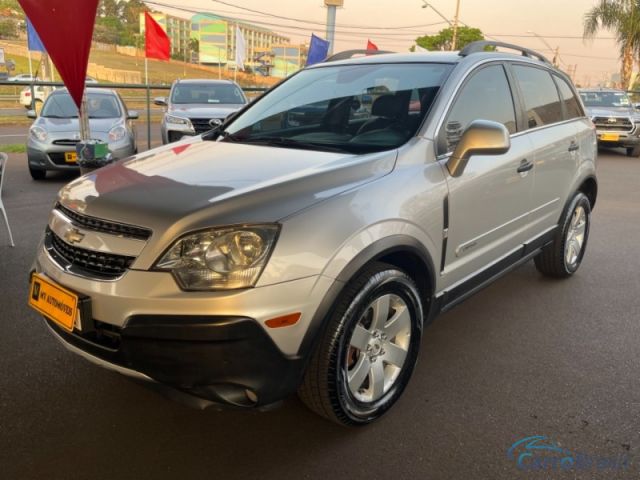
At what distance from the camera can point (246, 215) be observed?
211cm

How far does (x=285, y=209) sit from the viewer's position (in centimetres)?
216

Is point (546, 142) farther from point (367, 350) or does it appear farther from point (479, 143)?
point (367, 350)

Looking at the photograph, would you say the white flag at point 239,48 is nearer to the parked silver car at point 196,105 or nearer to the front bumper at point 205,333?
the parked silver car at point 196,105

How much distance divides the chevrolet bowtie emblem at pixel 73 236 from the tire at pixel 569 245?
333 cm

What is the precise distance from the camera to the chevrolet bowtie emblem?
230 cm

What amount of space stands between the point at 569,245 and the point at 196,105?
27.1ft

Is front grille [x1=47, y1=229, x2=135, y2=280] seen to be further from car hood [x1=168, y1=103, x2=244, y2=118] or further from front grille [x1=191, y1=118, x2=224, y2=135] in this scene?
car hood [x1=168, y1=103, x2=244, y2=118]

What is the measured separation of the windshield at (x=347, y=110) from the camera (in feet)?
9.65

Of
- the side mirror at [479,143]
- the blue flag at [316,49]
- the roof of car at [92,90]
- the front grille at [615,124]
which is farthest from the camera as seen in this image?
the blue flag at [316,49]

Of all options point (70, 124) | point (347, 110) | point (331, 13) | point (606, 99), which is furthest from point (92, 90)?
point (606, 99)

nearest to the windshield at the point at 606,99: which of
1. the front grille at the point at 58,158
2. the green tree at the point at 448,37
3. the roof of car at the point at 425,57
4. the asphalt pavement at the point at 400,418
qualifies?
the roof of car at the point at 425,57

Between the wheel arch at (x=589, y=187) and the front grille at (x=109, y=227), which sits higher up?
the front grille at (x=109, y=227)

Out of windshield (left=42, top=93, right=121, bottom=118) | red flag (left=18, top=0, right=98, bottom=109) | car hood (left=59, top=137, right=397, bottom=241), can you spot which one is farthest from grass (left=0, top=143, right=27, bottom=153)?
car hood (left=59, top=137, right=397, bottom=241)

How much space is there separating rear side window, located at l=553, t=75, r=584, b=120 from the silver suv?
790mm
